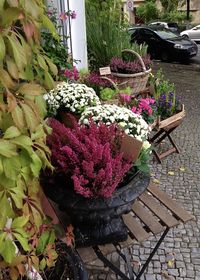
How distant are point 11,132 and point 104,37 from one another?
4255 mm

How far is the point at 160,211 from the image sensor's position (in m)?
2.02

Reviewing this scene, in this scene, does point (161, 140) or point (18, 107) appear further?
point (161, 140)

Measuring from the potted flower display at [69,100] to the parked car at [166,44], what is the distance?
32.9 ft

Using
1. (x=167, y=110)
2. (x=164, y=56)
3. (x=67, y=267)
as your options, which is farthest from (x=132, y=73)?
(x=164, y=56)

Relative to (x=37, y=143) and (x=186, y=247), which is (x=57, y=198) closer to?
(x=37, y=143)

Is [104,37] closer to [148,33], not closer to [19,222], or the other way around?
[19,222]

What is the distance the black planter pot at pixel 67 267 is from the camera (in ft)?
5.34

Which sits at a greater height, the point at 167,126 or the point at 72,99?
the point at 72,99

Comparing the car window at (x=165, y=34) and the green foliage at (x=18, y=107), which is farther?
the car window at (x=165, y=34)

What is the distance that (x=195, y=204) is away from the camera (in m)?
3.31

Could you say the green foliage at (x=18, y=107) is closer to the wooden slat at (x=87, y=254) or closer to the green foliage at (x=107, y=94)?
the wooden slat at (x=87, y=254)

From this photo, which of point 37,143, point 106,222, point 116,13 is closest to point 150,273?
point 106,222

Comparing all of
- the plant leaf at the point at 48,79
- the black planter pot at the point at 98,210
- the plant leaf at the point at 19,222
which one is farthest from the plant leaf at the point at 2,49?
the black planter pot at the point at 98,210

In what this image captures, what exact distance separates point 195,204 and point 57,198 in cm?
198
